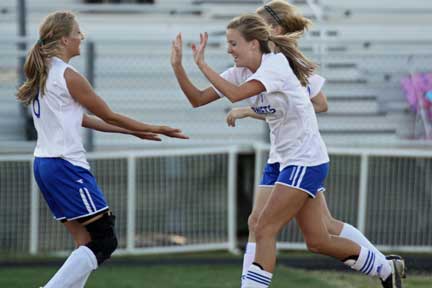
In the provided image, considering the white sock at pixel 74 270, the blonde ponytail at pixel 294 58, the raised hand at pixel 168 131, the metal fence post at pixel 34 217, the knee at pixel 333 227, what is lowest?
the metal fence post at pixel 34 217

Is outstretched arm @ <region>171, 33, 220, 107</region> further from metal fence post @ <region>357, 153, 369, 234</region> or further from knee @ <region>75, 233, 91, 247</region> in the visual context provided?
metal fence post @ <region>357, 153, 369, 234</region>

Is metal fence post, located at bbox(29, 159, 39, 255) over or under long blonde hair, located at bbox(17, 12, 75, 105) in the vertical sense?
under

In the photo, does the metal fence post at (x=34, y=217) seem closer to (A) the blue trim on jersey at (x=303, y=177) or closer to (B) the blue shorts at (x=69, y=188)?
(B) the blue shorts at (x=69, y=188)

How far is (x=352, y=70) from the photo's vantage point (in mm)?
11648

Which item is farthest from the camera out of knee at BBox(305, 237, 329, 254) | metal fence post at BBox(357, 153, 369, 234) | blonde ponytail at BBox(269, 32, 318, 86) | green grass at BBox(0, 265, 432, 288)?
metal fence post at BBox(357, 153, 369, 234)

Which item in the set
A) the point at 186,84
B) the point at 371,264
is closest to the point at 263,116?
the point at 186,84

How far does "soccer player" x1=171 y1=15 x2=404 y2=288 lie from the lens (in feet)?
20.3

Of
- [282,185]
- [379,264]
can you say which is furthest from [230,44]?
[379,264]

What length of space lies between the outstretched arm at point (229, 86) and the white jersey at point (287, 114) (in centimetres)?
6

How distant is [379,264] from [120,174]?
151 inches

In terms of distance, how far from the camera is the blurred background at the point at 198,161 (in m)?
10.0

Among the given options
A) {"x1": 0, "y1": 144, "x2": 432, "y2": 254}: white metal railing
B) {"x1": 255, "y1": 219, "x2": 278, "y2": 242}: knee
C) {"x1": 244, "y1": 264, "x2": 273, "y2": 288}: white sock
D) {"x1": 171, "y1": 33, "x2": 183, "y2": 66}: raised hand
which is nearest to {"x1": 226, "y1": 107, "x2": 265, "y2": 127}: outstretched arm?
{"x1": 171, "y1": 33, "x2": 183, "y2": 66}: raised hand

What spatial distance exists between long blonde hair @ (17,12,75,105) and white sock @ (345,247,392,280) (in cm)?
229

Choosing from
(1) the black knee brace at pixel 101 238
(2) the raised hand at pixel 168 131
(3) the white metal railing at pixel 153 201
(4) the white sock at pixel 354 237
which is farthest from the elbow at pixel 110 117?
(3) the white metal railing at pixel 153 201
